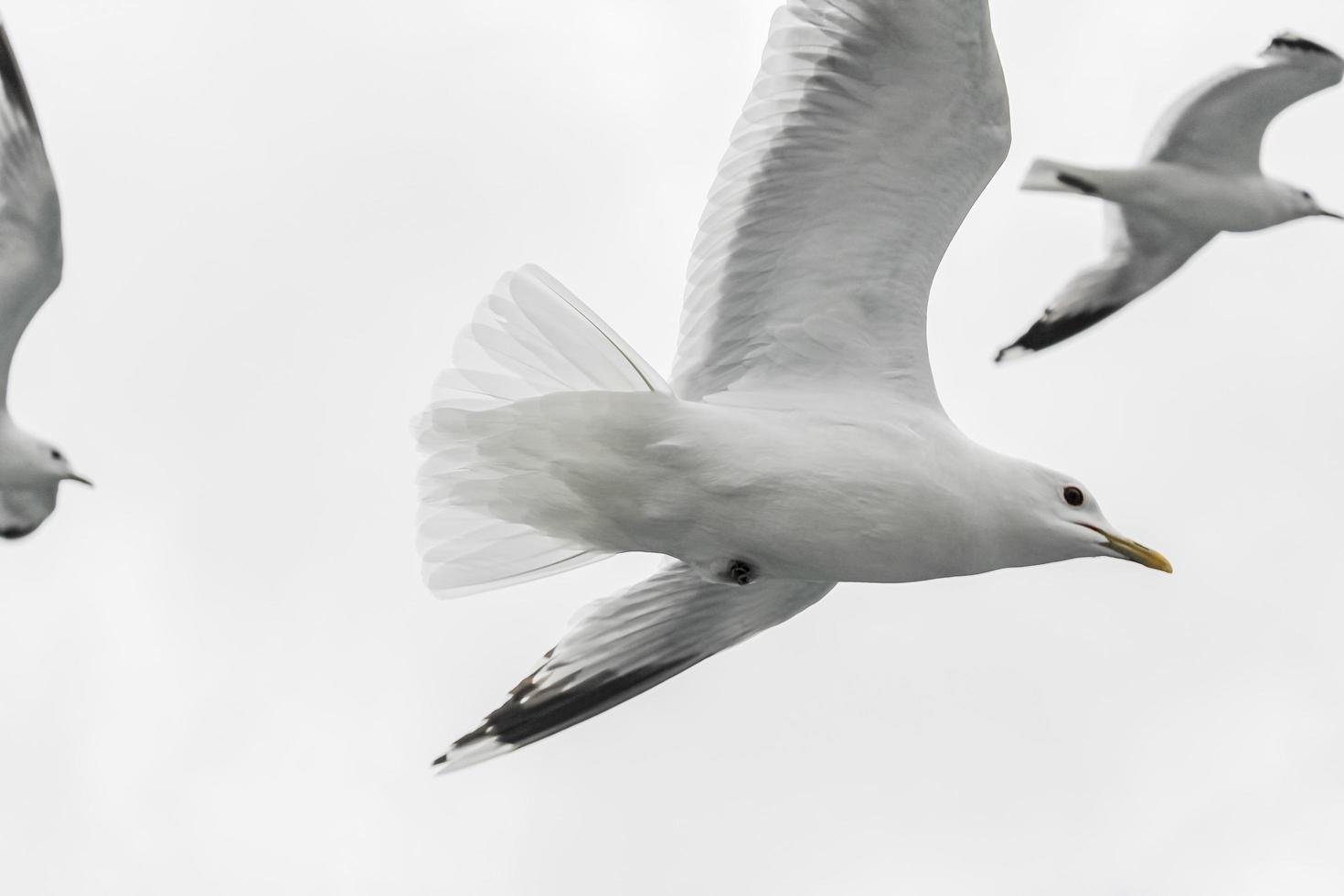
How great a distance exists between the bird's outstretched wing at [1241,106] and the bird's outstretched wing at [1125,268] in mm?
357

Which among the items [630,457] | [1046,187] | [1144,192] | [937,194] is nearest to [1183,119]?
[1144,192]

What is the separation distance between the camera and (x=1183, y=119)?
25.7ft

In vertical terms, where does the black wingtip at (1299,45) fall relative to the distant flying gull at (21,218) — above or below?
above

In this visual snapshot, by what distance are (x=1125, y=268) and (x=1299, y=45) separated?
1273mm

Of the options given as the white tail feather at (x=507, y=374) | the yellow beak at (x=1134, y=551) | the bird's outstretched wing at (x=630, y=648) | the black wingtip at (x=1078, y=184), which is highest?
the black wingtip at (x=1078, y=184)

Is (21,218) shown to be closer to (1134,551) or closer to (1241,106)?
(1241,106)

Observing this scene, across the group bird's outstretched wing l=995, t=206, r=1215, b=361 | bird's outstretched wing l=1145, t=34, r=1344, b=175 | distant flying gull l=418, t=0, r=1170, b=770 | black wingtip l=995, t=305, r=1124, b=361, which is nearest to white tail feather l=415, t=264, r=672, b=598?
distant flying gull l=418, t=0, r=1170, b=770

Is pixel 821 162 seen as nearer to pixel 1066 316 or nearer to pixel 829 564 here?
pixel 829 564

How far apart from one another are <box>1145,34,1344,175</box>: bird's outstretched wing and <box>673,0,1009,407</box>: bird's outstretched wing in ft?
11.4

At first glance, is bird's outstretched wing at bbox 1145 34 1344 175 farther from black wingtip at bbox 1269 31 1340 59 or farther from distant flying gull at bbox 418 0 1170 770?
distant flying gull at bbox 418 0 1170 770

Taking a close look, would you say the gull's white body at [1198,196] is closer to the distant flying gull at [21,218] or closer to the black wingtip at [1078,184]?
the black wingtip at [1078,184]

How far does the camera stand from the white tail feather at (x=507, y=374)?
4.59 meters

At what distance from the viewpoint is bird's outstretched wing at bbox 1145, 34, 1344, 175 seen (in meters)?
7.60

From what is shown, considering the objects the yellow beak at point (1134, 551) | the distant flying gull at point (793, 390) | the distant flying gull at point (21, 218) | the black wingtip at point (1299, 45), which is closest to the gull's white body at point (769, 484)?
the distant flying gull at point (793, 390)
